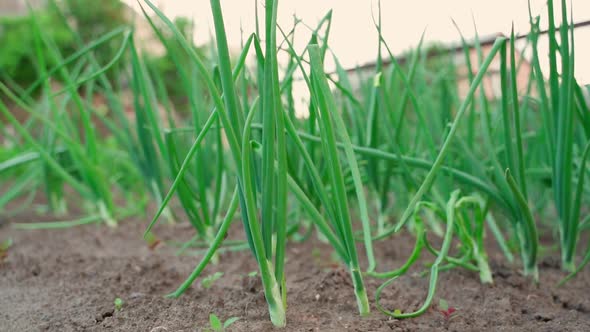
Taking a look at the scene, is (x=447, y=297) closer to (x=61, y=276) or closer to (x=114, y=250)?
(x=61, y=276)

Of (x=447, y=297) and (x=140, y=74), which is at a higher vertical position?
(x=140, y=74)

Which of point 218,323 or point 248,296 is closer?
point 218,323

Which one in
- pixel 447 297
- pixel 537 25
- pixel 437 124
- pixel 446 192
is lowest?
pixel 447 297

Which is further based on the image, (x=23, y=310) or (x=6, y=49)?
(x=6, y=49)

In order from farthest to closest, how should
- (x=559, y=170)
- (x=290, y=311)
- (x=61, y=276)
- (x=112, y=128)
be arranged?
(x=112, y=128), (x=61, y=276), (x=559, y=170), (x=290, y=311)

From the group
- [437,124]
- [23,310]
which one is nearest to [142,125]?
[23,310]

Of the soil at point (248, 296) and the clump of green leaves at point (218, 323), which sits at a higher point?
the clump of green leaves at point (218, 323)

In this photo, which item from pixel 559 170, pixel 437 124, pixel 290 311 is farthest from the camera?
pixel 437 124

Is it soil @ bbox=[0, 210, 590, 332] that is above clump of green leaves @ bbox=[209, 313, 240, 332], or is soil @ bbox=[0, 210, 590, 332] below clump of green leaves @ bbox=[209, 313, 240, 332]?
below
